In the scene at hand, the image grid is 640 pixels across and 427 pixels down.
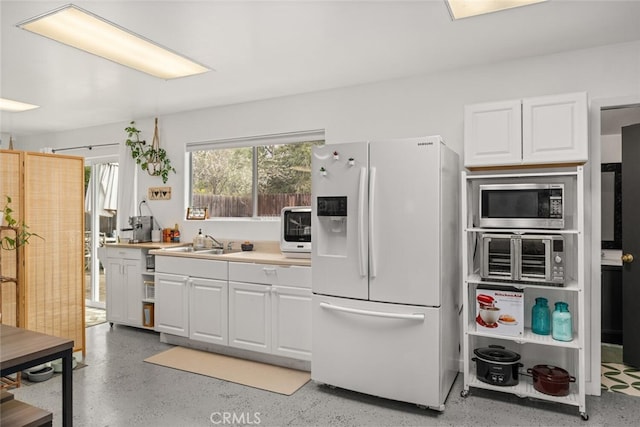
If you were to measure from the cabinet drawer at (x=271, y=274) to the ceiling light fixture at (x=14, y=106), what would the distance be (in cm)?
311

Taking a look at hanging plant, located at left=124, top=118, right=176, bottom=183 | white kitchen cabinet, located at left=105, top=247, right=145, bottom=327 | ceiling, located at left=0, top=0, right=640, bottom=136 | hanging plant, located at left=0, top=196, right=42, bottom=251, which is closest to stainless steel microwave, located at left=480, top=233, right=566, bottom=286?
ceiling, located at left=0, top=0, right=640, bottom=136

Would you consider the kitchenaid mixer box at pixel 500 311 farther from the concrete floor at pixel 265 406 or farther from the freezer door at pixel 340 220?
the freezer door at pixel 340 220

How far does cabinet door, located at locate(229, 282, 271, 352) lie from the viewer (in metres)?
3.55

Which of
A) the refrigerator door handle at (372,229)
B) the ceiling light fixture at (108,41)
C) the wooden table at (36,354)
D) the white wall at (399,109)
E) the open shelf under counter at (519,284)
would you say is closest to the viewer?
the wooden table at (36,354)

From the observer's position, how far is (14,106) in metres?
4.70

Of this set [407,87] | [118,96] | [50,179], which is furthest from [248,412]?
[118,96]

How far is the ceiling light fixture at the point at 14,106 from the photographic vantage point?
→ 14.7 feet

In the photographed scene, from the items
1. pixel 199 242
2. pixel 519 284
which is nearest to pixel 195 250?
pixel 199 242

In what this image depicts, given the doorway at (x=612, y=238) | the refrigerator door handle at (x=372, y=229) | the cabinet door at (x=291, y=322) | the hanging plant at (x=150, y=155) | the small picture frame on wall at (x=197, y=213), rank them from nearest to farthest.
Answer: the refrigerator door handle at (x=372, y=229)
the cabinet door at (x=291, y=322)
the doorway at (x=612, y=238)
the small picture frame on wall at (x=197, y=213)
the hanging plant at (x=150, y=155)

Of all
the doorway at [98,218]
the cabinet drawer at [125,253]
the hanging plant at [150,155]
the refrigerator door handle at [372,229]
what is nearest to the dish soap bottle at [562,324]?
the refrigerator door handle at [372,229]

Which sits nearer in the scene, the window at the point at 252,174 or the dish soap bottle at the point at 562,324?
the dish soap bottle at the point at 562,324

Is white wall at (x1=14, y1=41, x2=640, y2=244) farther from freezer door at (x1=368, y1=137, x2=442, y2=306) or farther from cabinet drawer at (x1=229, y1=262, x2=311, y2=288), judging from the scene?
freezer door at (x1=368, y1=137, x2=442, y2=306)

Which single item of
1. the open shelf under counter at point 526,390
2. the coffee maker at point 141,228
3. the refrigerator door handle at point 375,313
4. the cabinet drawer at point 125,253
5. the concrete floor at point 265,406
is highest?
the coffee maker at point 141,228

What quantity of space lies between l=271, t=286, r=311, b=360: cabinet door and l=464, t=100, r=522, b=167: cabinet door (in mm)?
1684
